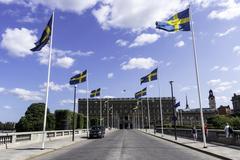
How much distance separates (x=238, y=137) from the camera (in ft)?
76.0

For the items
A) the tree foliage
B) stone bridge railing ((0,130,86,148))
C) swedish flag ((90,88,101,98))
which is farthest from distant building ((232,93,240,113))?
stone bridge railing ((0,130,86,148))

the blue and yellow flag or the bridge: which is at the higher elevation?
the blue and yellow flag

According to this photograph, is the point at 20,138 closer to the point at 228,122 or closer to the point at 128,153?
the point at 128,153

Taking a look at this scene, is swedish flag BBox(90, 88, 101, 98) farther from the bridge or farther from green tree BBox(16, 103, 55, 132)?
the bridge

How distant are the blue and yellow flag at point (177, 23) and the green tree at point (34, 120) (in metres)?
41.6

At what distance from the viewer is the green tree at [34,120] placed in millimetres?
60562

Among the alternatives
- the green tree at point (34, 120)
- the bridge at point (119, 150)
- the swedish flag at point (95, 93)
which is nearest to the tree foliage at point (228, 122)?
the bridge at point (119, 150)

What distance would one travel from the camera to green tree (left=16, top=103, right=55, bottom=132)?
60.6 metres

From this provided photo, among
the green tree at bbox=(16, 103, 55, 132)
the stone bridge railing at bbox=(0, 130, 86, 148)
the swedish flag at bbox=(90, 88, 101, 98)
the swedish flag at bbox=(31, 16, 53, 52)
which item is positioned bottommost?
the stone bridge railing at bbox=(0, 130, 86, 148)

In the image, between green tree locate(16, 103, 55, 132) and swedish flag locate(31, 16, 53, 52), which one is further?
green tree locate(16, 103, 55, 132)

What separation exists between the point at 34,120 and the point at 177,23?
4618 cm

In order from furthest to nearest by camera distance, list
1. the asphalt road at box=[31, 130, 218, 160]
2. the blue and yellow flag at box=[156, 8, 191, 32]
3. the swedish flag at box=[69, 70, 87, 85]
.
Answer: the swedish flag at box=[69, 70, 87, 85], the blue and yellow flag at box=[156, 8, 191, 32], the asphalt road at box=[31, 130, 218, 160]

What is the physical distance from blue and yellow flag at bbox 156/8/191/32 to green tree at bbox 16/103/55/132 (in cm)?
4156

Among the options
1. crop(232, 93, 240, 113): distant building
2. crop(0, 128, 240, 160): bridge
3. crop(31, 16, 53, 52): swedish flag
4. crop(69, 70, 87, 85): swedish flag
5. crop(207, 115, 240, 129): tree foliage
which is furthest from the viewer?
crop(232, 93, 240, 113): distant building
